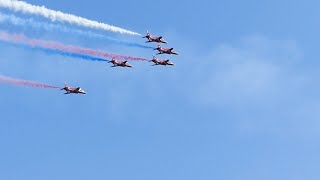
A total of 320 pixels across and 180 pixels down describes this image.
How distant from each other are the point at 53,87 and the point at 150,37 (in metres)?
33.0

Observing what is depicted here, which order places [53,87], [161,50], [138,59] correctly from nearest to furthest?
1. [53,87]
2. [138,59]
3. [161,50]

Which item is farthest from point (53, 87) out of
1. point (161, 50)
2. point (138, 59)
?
point (161, 50)

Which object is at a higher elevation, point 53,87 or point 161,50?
point 161,50

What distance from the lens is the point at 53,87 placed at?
16075 centimetres

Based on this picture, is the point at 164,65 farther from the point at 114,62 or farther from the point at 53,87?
the point at 53,87

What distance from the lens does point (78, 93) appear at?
18588 centimetres

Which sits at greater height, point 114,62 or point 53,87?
point 114,62

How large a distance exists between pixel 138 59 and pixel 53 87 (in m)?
22.2

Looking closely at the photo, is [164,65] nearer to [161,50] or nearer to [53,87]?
[161,50]

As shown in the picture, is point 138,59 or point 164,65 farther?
point 164,65

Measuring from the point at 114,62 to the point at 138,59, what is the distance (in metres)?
9.52

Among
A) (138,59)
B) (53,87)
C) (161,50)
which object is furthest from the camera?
(161,50)

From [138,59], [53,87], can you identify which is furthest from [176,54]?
[53,87]

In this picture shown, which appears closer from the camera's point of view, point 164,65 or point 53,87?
point 53,87
